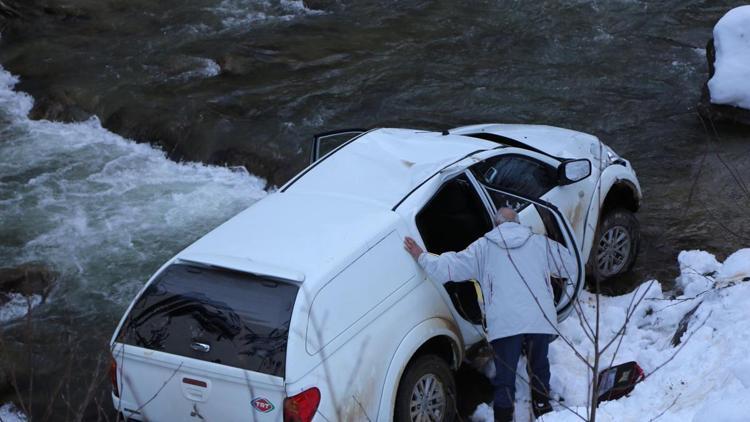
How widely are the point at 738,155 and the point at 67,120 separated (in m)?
9.02

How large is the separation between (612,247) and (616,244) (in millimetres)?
49

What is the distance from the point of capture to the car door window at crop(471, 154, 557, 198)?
7062 millimetres

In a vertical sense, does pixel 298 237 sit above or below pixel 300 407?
above

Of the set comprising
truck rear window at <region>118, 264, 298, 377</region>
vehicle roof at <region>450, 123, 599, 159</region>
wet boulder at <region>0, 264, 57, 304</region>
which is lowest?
wet boulder at <region>0, 264, 57, 304</region>

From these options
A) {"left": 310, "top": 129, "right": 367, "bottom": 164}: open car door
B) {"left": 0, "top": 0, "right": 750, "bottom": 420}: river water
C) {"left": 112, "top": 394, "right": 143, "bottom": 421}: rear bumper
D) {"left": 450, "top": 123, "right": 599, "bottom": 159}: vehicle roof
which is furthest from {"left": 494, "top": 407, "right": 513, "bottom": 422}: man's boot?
{"left": 0, "top": 0, "right": 750, "bottom": 420}: river water

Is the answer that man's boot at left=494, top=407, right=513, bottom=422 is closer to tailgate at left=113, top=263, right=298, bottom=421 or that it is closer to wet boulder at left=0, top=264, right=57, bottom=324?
tailgate at left=113, top=263, right=298, bottom=421

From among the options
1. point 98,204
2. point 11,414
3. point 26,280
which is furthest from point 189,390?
point 98,204

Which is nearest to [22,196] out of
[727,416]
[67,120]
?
[67,120]

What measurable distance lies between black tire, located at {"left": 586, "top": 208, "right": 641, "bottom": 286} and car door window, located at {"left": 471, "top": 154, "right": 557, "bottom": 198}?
2.65ft

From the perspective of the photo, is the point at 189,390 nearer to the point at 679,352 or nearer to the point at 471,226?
the point at 471,226

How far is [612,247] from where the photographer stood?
8.14 m

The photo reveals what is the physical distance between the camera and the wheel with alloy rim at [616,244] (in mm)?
8031

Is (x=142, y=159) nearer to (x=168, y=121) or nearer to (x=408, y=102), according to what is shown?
(x=168, y=121)

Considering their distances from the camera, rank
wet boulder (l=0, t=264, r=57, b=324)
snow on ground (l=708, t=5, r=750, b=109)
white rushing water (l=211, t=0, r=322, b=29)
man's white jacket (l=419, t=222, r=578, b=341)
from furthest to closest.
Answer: white rushing water (l=211, t=0, r=322, b=29) < snow on ground (l=708, t=5, r=750, b=109) < wet boulder (l=0, t=264, r=57, b=324) < man's white jacket (l=419, t=222, r=578, b=341)
